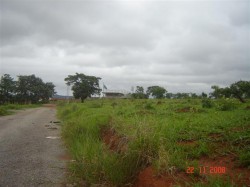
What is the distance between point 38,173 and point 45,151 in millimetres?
2488

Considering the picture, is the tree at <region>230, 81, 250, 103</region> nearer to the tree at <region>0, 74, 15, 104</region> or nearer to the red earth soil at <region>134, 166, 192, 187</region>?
the red earth soil at <region>134, 166, 192, 187</region>

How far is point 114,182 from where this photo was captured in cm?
472

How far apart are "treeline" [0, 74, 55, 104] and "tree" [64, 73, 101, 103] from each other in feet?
45.4

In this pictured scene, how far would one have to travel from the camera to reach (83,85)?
52.2 meters

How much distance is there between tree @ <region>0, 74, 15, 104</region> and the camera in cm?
5422

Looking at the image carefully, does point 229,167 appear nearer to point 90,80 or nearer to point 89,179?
point 89,179

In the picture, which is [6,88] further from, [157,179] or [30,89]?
[157,179]

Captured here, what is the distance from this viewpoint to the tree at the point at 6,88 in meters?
54.2

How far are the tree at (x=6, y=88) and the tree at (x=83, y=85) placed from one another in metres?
13.3

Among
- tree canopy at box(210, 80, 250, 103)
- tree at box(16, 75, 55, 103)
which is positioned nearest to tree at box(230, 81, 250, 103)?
tree canopy at box(210, 80, 250, 103)

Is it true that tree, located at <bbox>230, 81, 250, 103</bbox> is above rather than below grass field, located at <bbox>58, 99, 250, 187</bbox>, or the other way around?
above

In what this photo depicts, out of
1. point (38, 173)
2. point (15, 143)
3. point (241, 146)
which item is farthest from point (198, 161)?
point (15, 143)

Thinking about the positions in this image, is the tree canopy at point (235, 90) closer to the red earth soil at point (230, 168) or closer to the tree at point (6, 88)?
the red earth soil at point (230, 168)
